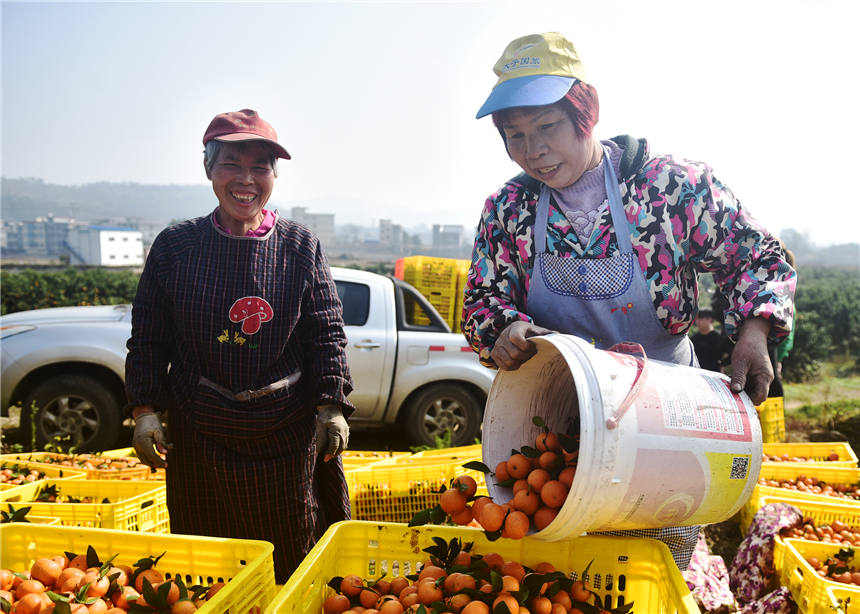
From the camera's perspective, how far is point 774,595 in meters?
2.59

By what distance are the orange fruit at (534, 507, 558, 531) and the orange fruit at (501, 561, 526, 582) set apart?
145mm

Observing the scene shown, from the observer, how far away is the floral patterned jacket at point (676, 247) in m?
1.61

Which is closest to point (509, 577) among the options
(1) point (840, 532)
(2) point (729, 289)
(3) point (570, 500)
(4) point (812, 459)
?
(3) point (570, 500)

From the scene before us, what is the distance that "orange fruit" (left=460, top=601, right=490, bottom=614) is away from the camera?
1303 mm

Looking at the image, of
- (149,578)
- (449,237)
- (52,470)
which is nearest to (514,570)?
(149,578)

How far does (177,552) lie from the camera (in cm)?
152

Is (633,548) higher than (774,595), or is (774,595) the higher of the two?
(633,548)

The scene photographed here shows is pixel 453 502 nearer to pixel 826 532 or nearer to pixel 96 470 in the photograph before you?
pixel 826 532

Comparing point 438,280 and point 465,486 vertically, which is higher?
point 438,280

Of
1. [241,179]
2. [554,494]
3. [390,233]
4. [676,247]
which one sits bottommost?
[554,494]

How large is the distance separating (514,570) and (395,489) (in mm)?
1539

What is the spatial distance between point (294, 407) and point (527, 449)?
1.01 m

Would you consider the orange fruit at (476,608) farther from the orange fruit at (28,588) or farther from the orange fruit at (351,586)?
the orange fruit at (28,588)

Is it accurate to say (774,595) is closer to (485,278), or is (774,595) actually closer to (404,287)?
(485,278)
